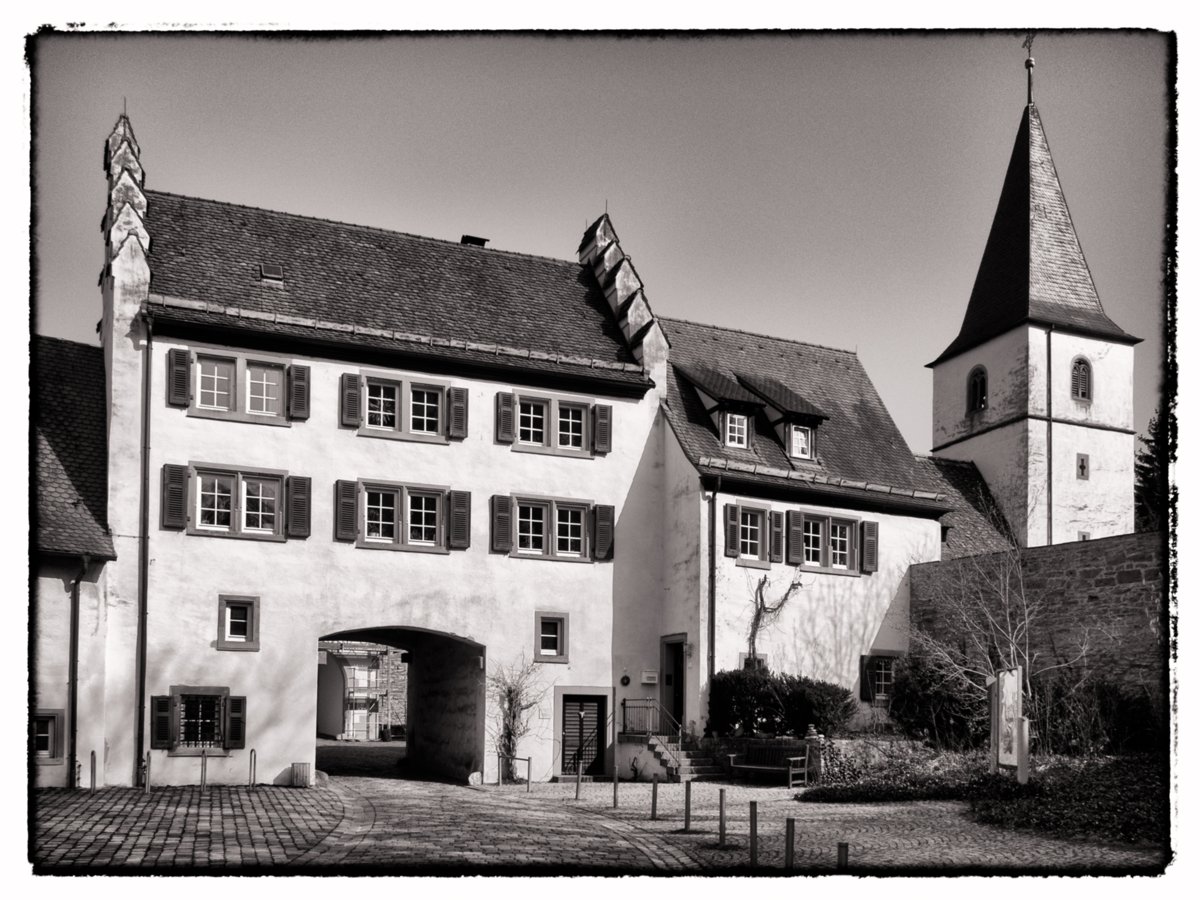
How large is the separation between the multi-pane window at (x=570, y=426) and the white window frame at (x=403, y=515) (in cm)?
282

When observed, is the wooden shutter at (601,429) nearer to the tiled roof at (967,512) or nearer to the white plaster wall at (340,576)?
the white plaster wall at (340,576)

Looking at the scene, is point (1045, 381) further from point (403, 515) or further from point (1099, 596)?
point (403, 515)

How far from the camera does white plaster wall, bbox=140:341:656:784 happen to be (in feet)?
86.8

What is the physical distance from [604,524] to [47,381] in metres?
10.6

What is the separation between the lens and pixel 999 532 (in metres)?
38.5

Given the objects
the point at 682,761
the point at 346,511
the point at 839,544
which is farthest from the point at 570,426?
the point at 682,761

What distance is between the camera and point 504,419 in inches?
1173

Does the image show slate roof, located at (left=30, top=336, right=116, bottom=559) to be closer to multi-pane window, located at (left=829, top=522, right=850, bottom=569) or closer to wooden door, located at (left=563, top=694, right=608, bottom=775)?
wooden door, located at (left=563, top=694, right=608, bottom=775)

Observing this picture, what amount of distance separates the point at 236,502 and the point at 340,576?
2.28 metres

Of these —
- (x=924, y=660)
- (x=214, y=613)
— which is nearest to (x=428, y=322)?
(x=214, y=613)

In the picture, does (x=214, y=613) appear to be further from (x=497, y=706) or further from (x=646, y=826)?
(x=646, y=826)

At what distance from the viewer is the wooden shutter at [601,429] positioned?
30719mm

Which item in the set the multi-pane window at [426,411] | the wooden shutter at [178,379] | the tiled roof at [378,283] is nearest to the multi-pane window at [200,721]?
the wooden shutter at [178,379]

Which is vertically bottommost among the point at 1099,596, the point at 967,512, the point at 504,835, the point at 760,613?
the point at 504,835
